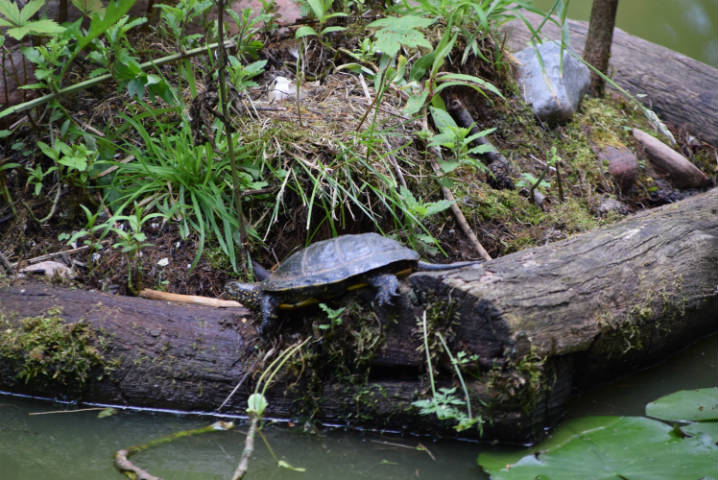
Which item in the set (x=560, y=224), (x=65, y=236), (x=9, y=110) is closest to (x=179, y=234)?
(x=65, y=236)

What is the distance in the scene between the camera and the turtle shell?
2.40 m

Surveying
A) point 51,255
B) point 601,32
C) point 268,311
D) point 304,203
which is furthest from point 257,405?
point 601,32

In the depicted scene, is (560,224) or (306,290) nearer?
(306,290)

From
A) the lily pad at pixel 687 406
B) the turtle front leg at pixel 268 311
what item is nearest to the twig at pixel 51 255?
the turtle front leg at pixel 268 311

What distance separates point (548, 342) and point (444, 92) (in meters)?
2.11

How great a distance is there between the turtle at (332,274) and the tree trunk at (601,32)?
254 centimetres

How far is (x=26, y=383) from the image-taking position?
8.29 feet

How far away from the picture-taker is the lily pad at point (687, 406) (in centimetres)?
229

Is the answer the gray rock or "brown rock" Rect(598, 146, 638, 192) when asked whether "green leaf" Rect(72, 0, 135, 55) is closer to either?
the gray rock

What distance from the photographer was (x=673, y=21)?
7.02 m

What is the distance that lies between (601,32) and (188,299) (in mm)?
3291

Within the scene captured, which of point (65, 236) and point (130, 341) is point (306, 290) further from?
point (65, 236)

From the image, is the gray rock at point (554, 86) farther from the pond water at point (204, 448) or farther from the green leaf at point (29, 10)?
the green leaf at point (29, 10)

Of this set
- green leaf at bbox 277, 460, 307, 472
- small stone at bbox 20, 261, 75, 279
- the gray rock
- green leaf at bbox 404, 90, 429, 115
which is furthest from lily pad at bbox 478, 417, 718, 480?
the gray rock
